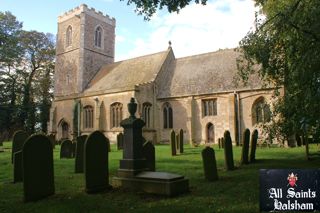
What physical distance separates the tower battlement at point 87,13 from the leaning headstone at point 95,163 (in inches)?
1217

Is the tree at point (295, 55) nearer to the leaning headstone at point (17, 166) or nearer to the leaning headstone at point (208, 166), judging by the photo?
the leaning headstone at point (208, 166)

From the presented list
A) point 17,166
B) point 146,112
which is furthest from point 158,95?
point 17,166

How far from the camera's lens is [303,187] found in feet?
13.8

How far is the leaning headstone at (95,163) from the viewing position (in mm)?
7012

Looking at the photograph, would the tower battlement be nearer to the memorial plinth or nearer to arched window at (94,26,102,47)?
arched window at (94,26,102,47)

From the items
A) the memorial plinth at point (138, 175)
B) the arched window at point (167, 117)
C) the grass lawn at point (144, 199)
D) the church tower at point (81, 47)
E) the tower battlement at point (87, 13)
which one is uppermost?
the tower battlement at point (87, 13)

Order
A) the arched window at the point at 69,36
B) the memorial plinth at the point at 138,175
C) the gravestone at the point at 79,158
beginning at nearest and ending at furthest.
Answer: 1. the memorial plinth at the point at 138,175
2. the gravestone at the point at 79,158
3. the arched window at the point at 69,36

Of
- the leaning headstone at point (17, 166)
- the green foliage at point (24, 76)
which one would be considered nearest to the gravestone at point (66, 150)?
the leaning headstone at point (17, 166)

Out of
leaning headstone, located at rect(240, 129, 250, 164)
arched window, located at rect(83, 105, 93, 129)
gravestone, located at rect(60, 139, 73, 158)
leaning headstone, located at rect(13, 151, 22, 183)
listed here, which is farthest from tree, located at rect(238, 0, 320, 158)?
arched window, located at rect(83, 105, 93, 129)

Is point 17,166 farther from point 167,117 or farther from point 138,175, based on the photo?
point 167,117

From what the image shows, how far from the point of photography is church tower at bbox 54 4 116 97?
115 feet

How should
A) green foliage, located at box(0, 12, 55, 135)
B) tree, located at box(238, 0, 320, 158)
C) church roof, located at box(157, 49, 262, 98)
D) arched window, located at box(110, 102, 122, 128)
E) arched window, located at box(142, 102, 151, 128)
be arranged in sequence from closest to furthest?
tree, located at box(238, 0, 320, 158), church roof, located at box(157, 49, 262, 98), arched window, located at box(142, 102, 151, 128), arched window, located at box(110, 102, 122, 128), green foliage, located at box(0, 12, 55, 135)

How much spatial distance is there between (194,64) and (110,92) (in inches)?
320

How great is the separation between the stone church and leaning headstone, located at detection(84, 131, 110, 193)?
676 inches
